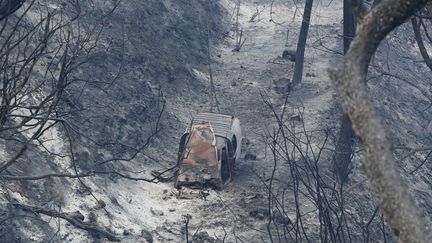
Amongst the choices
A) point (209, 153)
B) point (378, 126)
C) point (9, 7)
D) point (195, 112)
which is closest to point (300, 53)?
point (195, 112)

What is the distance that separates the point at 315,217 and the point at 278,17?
15813 mm

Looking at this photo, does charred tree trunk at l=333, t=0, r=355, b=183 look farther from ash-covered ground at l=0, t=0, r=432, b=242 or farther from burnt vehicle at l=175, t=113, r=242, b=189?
burnt vehicle at l=175, t=113, r=242, b=189

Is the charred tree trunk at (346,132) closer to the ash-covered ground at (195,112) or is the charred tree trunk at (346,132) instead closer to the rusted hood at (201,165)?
the ash-covered ground at (195,112)

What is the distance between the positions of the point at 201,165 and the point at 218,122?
4.15 feet

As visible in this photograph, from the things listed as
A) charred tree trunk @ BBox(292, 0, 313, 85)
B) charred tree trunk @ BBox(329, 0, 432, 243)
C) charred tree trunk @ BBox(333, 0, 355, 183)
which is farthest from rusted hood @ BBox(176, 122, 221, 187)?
charred tree trunk @ BBox(329, 0, 432, 243)

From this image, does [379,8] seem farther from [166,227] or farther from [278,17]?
[278,17]

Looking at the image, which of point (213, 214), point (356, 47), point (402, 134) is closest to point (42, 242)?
point (213, 214)

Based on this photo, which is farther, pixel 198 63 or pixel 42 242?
pixel 198 63

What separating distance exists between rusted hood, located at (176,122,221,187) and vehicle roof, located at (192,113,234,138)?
1.09 ft

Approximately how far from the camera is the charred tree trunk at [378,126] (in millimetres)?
2537

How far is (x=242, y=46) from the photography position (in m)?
22.4

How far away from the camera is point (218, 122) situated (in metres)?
13.2

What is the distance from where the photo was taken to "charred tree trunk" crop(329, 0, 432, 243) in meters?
2.54

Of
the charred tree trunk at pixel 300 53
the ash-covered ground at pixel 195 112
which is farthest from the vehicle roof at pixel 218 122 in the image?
the charred tree trunk at pixel 300 53
